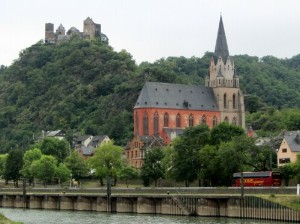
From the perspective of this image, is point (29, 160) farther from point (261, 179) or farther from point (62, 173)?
point (261, 179)

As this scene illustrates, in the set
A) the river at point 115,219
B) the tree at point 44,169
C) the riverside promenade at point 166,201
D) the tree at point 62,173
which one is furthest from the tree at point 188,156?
the tree at point 62,173

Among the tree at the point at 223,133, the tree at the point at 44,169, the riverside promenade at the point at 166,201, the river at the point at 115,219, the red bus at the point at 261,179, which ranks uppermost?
the tree at the point at 223,133

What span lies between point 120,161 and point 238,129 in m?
34.5

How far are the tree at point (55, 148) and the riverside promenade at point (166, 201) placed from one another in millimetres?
45599

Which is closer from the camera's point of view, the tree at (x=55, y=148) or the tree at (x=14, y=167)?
the tree at (x=14, y=167)

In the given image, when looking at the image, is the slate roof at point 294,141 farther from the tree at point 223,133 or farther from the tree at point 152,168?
the tree at point 152,168

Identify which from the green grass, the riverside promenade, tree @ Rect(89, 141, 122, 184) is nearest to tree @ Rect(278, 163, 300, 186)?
the riverside promenade

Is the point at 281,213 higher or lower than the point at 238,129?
lower

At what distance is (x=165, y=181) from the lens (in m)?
140

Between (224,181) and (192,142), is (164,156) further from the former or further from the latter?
(224,181)

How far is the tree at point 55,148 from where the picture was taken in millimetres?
180125

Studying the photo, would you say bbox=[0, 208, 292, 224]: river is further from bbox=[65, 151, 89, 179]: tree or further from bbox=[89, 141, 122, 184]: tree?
bbox=[65, 151, 89, 179]: tree

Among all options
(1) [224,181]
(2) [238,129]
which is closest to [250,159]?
(1) [224,181]

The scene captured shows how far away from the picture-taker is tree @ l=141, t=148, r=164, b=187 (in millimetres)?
140000
